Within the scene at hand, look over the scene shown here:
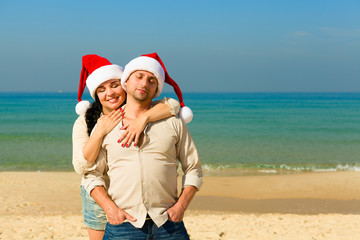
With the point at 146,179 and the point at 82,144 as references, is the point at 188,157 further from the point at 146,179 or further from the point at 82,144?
the point at 82,144

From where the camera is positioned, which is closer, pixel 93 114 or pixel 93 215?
pixel 93 114

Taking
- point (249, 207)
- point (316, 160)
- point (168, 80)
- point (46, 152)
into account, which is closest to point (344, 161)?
point (316, 160)

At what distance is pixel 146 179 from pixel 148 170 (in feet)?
0.19

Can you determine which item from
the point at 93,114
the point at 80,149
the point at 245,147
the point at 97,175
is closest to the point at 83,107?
the point at 93,114

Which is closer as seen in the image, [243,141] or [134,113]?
[134,113]

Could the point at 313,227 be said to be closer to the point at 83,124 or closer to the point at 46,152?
the point at 83,124

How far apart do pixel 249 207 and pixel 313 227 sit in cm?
222

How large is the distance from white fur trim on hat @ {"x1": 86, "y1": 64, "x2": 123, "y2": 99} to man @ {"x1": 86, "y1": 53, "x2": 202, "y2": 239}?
2.14 feet

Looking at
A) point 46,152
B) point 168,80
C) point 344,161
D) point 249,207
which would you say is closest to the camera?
point 168,80

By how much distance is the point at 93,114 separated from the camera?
345cm

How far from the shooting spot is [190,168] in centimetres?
283

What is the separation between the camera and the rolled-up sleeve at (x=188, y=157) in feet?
9.10

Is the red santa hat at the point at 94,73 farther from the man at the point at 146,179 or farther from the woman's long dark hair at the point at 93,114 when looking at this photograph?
the man at the point at 146,179

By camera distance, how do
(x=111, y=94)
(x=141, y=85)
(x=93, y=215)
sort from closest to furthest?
1. (x=141, y=85)
2. (x=111, y=94)
3. (x=93, y=215)
